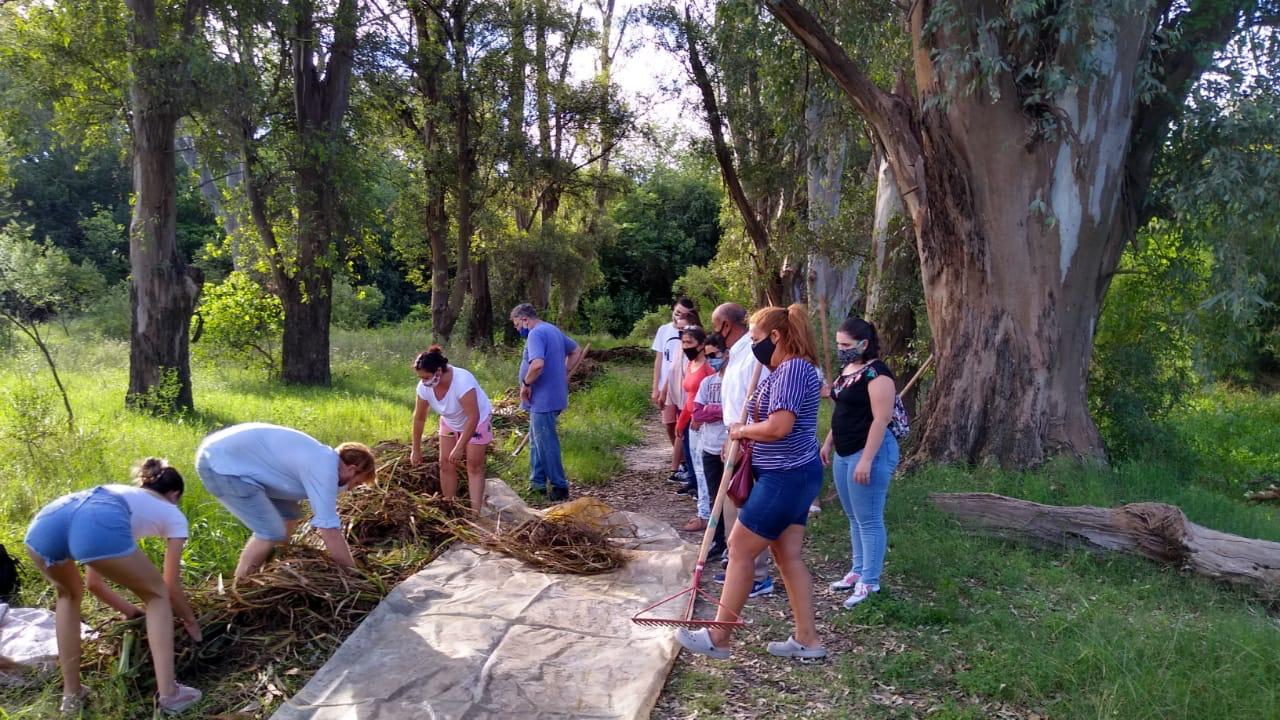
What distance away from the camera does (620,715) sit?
12.8 ft

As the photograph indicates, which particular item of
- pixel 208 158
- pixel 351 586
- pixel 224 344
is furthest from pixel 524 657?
pixel 224 344

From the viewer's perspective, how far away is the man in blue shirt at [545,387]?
7254 millimetres

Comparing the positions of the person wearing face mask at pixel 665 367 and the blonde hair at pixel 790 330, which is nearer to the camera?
the blonde hair at pixel 790 330

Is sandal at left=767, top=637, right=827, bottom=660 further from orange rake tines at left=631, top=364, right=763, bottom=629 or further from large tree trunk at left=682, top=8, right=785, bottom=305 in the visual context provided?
large tree trunk at left=682, top=8, right=785, bottom=305

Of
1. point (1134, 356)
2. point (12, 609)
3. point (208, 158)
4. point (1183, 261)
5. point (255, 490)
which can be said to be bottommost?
point (12, 609)

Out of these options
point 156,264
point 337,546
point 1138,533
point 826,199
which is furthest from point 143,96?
point 826,199

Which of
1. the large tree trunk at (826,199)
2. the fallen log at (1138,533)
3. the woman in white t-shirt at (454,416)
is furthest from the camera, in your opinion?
the large tree trunk at (826,199)

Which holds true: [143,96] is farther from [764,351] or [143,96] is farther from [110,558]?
[764,351]

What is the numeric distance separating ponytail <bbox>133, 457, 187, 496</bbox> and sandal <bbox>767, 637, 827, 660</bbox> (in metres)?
3.18

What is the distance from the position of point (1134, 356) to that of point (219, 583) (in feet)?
30.6

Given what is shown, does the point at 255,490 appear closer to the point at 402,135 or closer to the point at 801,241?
the point at 801,241

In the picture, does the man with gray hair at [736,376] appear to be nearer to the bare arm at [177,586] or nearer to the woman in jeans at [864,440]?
the woman in jeans at [864,440]

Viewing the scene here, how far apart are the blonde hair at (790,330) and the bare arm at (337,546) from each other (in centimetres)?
267

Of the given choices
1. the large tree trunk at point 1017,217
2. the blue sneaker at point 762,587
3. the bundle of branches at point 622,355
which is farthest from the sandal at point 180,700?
the bundle of branches at point 622,355
